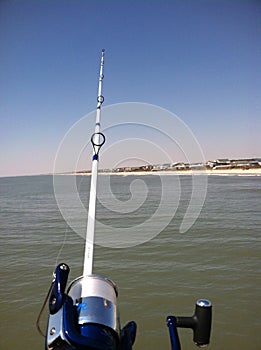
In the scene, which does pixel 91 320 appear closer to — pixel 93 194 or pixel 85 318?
pixel 85 318

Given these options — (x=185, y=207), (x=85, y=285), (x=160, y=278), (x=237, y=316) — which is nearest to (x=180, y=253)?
(x=160, y=278)

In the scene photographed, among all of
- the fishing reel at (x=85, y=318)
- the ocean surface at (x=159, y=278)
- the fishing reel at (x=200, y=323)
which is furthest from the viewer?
the ocean surface at (x=159, y=278)

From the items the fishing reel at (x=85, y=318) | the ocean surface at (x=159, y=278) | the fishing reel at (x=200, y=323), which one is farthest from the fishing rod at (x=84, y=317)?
the ocean surface at (x=159, y=278)

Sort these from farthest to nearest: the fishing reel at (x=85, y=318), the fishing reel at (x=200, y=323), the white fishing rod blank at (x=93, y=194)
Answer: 1. the white fishing rod blank at (x=93, y=194)
2. the fishing reel at (x=200, y=323)
3. the fishing reel at (x=85, y=318)

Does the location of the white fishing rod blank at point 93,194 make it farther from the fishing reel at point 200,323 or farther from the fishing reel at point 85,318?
the fishing reel at point 200,323

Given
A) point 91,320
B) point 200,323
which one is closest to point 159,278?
point 200,323

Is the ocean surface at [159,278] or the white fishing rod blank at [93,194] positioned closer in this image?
the white fishing rod blank at [93,194]

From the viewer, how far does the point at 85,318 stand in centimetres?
104

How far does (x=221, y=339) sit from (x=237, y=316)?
0.45 metres

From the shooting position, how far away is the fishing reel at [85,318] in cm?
94

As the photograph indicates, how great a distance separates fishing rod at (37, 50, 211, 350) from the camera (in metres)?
0.95

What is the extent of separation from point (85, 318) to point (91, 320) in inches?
0.8

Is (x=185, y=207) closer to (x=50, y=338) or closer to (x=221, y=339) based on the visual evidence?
(x=221, y=339)

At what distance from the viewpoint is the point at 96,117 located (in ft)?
6.94
